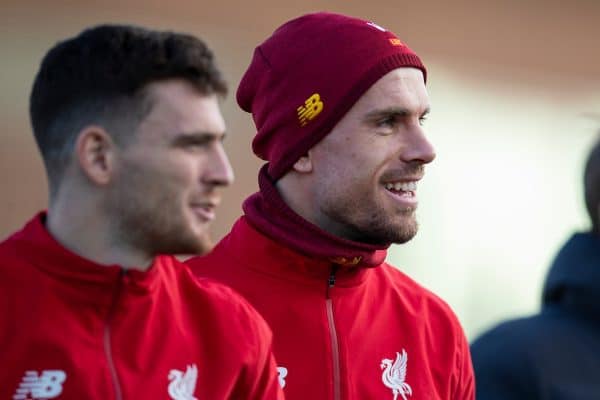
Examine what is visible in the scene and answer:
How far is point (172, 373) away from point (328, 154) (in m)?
0.87

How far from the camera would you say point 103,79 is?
2.26m

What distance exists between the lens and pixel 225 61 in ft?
15.6

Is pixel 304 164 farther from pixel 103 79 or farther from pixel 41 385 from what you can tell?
pixel 41 385

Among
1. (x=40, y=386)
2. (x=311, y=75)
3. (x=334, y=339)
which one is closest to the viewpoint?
(x=40, y=386)

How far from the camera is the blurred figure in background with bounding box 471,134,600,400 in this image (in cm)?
262

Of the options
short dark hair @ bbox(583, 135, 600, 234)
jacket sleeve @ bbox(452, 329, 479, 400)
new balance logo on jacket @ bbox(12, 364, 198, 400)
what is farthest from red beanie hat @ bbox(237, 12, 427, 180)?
new balance logo on jacket @ bbox(12, 364, 198, 400)

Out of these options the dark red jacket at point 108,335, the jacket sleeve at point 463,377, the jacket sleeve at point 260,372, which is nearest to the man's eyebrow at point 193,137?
the dark red jacket at point 108,335

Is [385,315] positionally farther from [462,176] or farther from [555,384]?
[462,176]

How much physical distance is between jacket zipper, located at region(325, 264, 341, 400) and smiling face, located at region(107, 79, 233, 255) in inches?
Result: 27.7

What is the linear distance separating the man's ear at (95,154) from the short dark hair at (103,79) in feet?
0.05

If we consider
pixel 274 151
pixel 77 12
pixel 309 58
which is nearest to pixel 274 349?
pixel 274 151

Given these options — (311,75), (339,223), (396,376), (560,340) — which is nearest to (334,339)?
(396,376)

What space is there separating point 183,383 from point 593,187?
3.57 feet

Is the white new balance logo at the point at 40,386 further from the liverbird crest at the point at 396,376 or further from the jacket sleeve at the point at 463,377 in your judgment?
the jacket sleeve at the point at 463,377
